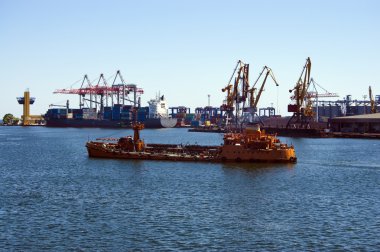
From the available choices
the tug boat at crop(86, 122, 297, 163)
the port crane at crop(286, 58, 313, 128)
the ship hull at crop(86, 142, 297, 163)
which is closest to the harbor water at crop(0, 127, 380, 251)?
the ship hull at crop(86, 142, 297, 163)

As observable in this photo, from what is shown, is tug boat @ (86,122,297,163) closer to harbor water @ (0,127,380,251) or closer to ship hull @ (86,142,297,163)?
ship hull @ (86,142,297,163)

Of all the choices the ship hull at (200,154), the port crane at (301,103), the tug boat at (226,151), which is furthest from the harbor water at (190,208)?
the port crane at (301,103)

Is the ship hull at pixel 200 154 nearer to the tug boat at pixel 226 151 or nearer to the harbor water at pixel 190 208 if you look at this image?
the tug boat at pixel 226 151

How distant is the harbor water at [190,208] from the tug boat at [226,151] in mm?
2826

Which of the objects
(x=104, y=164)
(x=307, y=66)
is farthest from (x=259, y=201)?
(x=307, y=66)

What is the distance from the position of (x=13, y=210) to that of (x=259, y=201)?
1887cm

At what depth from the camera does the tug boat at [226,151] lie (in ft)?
229

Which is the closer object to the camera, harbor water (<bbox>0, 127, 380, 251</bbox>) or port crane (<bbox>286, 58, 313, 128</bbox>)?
harbor water (<bbox>0, 127, 380, 251</bbox>)

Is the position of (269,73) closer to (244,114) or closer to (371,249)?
(244,114)

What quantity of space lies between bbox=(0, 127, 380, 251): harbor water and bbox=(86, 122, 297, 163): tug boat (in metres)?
2.83

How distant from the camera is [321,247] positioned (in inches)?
1180

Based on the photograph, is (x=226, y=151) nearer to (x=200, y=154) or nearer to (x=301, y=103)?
(x=200, y=154)

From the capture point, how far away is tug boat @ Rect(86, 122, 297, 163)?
6988 centimetres

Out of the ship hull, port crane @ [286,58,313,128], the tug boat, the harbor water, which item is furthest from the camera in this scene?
port crane @ [286,58,313,128]
